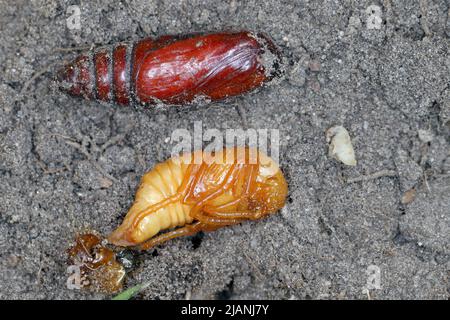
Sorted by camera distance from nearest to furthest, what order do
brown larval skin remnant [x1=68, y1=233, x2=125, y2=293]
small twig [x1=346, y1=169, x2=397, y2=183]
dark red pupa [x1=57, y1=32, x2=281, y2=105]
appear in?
dark red pupa [x1=57, y1=32, x2=281, y2=105] < brown larval skin remnant [x1=68, y1=233, x2=125, y2=293] < small twig [x1=346, y1=169, x2=397, y2=183]

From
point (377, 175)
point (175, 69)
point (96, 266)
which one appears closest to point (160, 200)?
point (96, 266)

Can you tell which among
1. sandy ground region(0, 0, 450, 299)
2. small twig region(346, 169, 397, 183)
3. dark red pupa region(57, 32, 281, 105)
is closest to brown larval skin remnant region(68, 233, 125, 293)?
sandy ground region(0, 0, 450, 299)

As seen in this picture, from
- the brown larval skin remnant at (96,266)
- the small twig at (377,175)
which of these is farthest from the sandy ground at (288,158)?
the brown larval skin remnant at (96,266)

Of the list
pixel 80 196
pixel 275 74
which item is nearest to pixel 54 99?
pixel 80 196

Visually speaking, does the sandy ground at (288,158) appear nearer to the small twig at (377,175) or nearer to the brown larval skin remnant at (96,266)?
the small twig at (377,175)

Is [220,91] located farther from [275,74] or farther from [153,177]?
[153,177]

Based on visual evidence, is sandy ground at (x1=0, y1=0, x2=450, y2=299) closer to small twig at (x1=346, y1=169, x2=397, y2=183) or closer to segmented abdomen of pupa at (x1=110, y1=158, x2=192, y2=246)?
small twig at (x1=346, y1=169, x2=397, y2=183)
